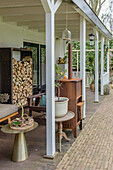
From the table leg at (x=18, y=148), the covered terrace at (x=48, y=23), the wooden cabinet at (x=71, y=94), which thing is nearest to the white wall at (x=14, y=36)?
the covered terrace at (x=48, y=23)

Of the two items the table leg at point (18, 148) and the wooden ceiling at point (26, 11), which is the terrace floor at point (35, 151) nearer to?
the table leg at point (18, 148)

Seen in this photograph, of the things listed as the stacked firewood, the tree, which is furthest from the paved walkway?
the tree

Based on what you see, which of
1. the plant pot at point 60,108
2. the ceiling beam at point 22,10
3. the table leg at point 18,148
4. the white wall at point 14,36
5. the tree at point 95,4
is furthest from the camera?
the tree at point 95,4

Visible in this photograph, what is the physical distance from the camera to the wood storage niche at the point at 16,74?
6.59m

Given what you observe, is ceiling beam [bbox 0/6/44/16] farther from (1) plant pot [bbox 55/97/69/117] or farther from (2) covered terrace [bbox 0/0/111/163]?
(1) plant pot [bbox 55/97/69/117]

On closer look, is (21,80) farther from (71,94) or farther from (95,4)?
(95,4)

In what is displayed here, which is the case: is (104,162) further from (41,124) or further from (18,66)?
(18,66)

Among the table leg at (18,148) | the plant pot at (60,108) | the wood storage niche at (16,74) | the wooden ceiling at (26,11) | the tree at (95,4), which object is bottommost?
the table leg at (18,148)

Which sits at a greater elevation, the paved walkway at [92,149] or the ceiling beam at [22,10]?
the ceiling beam at [22,10]

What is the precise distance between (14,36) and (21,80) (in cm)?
137

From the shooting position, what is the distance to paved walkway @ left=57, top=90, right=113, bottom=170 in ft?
11.5

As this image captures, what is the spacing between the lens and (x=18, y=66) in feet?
23.4

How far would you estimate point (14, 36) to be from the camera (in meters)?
7.52

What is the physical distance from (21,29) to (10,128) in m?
5.09
